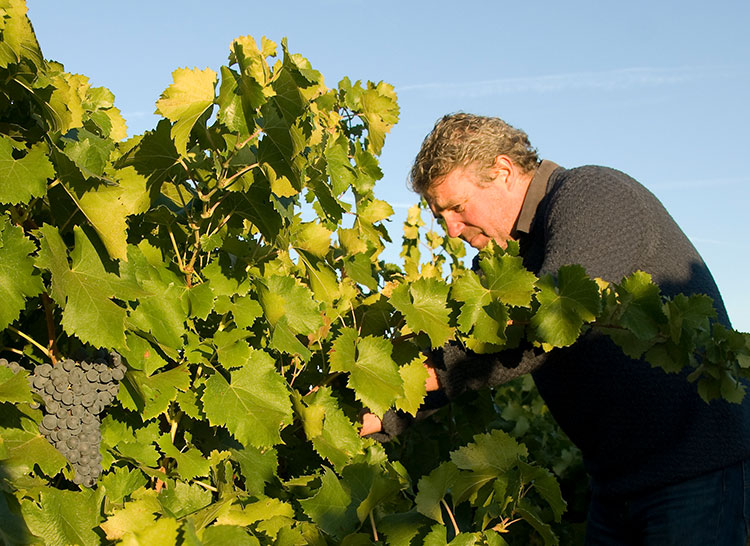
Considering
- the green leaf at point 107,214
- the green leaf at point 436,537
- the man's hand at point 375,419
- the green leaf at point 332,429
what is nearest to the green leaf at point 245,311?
the green leaf at point 332,429

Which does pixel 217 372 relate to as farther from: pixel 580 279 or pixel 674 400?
pixel 674 400

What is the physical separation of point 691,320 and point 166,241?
126 cm

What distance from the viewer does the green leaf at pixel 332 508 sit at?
5.05 ft

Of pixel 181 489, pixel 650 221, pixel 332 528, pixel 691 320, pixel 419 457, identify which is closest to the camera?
pixel 332 528

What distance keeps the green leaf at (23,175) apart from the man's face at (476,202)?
1.77 meters

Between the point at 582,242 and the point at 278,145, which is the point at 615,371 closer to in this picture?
the point at 582,242

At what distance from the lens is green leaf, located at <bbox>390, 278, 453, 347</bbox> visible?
1895 millimetres

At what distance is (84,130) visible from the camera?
1890 mm

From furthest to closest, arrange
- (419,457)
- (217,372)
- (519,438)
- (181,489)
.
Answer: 1. (519,438)
2. (419,457)
3. (217,372)
4. (181,489)

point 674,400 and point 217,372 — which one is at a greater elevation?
point 217,372

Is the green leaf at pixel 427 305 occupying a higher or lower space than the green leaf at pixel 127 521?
higher

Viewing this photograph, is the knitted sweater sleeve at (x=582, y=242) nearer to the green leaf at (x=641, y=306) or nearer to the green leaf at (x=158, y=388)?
the green leaf at (x=641, y=306)

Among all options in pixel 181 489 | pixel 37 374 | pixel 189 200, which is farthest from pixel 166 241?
pixel 181 489

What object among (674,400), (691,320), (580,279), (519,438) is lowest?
(519,438)
